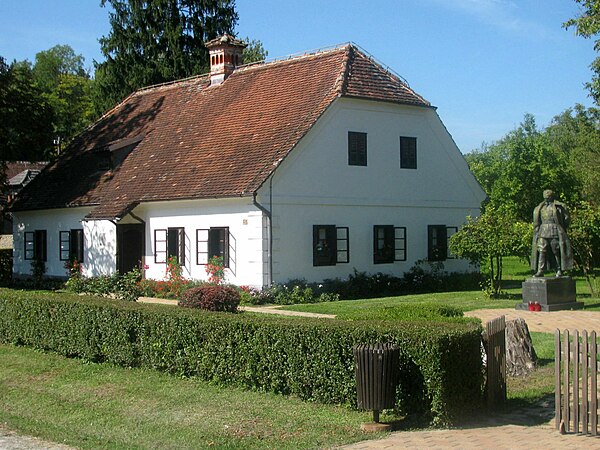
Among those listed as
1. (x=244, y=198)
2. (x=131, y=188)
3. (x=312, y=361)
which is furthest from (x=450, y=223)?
(x=312, y=361)

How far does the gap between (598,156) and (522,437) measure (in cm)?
4749

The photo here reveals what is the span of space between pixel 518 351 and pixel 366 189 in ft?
52.1

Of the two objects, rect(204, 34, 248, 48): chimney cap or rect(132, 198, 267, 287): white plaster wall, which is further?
rect(204, 34, 248, 48): chimney cap

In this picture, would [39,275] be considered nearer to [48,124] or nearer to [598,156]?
[48,124]

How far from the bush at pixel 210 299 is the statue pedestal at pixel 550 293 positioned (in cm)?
777

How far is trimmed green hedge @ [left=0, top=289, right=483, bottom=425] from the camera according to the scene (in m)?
10.0

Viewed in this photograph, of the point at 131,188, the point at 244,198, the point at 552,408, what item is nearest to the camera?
the point at 552,408

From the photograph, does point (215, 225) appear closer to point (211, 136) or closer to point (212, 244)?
point (212, 244)

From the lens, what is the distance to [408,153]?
97.2 feet

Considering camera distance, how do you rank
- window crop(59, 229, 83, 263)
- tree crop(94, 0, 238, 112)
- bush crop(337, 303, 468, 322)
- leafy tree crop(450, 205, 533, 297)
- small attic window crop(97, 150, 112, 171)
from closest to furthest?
bush crop(337, 303, 468, 322), leafy tree crop(450, 205, 533, 297), window crop(59, 229, 83, 263), small attic window crop(97, 150, 112, 171), tree crop(94, 0, 238, 112)

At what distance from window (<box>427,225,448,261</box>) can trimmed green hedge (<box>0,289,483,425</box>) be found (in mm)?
16784

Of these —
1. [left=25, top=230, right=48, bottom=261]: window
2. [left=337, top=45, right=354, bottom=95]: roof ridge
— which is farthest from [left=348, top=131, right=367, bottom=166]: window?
[left=25, top=230, right=48, bottom=261]: window

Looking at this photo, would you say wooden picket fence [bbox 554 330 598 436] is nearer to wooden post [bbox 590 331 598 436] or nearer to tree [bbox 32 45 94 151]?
wooden post [bbox 590 331 598 436]

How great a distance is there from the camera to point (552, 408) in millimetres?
10617
